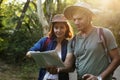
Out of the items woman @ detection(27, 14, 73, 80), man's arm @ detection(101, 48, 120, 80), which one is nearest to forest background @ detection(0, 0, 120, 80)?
woman @ detection(27, 14, 73, 80)

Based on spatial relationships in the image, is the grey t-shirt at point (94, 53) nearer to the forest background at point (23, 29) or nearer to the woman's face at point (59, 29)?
the woman's face at point (59, 29)

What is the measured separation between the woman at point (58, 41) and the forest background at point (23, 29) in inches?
234

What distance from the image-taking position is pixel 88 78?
3.19 m

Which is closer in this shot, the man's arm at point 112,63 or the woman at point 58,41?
the man's arm at point 112,63

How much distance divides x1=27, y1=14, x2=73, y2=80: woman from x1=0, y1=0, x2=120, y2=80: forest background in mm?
5954

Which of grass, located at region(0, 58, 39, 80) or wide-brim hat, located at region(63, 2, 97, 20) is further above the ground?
wide-brim hat, located at region(63, 2, 97, 20)

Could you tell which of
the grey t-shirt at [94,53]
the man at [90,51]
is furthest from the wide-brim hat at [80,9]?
the grey t-shirt at [94,53]

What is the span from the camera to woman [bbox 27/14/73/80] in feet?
13.9

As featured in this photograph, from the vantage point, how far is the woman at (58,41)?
4223 mm

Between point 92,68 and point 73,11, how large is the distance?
680 millimetres

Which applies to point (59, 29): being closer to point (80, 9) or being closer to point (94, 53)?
point (80, 9)

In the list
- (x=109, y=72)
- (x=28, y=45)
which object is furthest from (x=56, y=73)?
(x=28, y=45)

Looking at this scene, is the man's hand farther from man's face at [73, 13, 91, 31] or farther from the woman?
the woman

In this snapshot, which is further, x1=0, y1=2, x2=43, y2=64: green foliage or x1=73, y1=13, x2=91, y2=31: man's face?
x1=0, y1=2, x2=43, y2=64: green foliage
